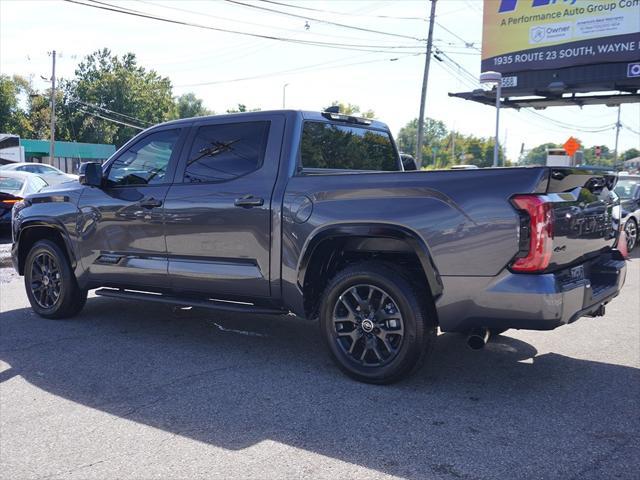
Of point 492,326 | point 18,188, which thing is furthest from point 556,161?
point 492,326

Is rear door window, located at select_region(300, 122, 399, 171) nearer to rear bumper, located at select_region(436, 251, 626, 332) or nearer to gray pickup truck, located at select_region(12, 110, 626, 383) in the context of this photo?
gray pickup truck, located at select_region(12, 110, 626, 383)

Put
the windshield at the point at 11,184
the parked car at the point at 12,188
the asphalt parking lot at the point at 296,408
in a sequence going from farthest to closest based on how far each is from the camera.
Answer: the windshield at the point at 11,184
the parked car at the point at 12,188
the asphalt parking lot at the point at 296,408

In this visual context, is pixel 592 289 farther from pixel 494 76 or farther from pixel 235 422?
pixel 494 76

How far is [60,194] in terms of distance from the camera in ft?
20.8

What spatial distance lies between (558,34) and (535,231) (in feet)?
71.4

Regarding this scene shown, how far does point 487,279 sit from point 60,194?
4399 mm

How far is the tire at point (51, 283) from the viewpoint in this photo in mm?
6375

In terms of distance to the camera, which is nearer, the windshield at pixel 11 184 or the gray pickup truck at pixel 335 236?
the gray pickup truck at pixel 335 236

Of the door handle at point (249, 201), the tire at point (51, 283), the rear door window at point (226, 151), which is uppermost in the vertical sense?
the rear door window at point (226, 151)

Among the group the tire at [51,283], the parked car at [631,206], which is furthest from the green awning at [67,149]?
the tire at [51,283]

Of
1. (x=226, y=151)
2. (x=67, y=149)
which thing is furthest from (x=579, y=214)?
(x=67, y=149)

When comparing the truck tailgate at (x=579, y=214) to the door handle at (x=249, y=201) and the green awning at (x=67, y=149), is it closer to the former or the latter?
the door handle at (x=249, y=201)

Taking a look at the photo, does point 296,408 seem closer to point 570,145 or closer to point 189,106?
point 570,145

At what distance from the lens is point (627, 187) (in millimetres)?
13984
